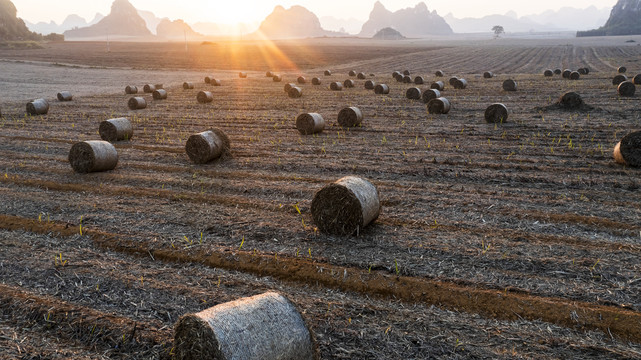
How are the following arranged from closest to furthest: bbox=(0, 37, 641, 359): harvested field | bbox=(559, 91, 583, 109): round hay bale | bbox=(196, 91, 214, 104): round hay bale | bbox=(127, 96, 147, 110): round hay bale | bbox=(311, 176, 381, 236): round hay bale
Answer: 1. bbox=(0, 37, 641, 359): harvested field
2. bbox=(311, 176, 381, 236): round hay bale
3. bbox=(559, 91, 583, 109): round hay bale
4. bbox=(127, 96, 147, 110): round hay bale
5. bbox=(196, 91, 214, 104): round hay bale

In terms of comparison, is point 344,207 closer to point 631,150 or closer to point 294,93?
point 631,150

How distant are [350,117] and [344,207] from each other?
32.5 feet

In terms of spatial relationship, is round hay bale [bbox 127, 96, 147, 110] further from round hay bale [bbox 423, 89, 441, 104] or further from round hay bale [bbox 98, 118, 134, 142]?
round hay bale [bbox 423, 89, 441, 104]

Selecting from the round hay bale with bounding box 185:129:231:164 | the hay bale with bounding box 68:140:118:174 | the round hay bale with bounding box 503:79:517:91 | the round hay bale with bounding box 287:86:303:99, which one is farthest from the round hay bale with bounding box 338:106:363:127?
the round hay bale with bounding box 503:79:517:91

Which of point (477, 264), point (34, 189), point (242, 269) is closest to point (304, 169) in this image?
point (242, 269)

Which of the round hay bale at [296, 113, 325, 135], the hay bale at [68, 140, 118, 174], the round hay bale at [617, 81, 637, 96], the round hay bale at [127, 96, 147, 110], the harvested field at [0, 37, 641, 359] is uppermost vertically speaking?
the round hay bale at [617, 81, 637, 96]

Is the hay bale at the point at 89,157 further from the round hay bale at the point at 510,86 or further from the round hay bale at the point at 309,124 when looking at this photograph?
the round hay bale at the point at 510,86

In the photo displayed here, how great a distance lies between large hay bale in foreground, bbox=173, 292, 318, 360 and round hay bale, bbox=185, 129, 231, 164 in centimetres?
863

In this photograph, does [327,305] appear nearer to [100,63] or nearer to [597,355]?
[597,355]

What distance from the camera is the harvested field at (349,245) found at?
207 inches

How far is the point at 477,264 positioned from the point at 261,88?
89.5 ft

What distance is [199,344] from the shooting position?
4.26 m

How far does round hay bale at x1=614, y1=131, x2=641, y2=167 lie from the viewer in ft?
35.8

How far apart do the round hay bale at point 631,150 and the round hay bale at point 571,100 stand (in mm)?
8710
